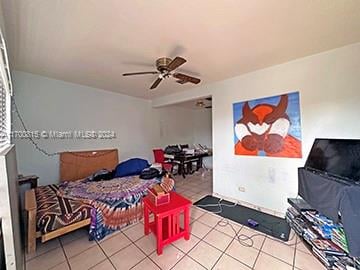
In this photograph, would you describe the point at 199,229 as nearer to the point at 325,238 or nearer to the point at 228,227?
the point at 228,227

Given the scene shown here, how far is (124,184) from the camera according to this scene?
2.96 m

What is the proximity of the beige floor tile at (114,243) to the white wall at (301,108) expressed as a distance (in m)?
2.05

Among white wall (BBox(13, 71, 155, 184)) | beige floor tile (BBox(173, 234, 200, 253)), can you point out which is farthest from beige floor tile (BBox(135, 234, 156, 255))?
white wall (BBox(13, 71, 155, 184))

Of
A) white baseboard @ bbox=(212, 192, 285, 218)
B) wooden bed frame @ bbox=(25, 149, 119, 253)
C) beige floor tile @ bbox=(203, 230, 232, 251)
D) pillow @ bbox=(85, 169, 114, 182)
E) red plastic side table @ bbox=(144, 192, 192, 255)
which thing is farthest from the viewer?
wooden bed frame @ bbox=(25, 149, 119, 253)

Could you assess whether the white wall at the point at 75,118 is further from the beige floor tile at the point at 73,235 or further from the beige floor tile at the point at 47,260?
the beige floor tile at the point at 47,260

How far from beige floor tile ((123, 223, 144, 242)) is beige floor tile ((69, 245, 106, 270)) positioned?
1.30 ft

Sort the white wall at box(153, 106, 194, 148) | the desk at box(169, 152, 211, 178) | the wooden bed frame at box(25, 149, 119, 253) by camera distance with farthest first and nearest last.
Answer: the white wall at box(153, 106, 194, 148)
the desk at box(169, 152, 211, 178)
the wooden bed frame at box(25, 149, 119, 253)

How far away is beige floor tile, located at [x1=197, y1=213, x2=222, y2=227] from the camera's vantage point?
2504mm

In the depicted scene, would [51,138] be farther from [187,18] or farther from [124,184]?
Answer: [187,18]

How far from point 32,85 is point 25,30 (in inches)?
67.7

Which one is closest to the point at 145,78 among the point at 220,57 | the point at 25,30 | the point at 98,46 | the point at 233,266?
the point at 98,46

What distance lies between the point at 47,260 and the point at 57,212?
0.48 meters

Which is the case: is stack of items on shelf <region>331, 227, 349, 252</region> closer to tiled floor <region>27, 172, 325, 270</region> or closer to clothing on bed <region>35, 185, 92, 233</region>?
tiled floor <region>27, 172, 325, 270</region>

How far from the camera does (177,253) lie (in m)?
1.89
